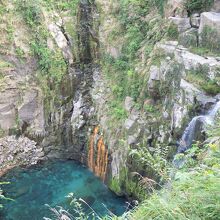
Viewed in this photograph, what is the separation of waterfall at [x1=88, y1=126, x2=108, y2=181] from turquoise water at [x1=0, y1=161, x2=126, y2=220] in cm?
22

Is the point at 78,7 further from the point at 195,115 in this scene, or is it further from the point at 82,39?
the point at 195,115

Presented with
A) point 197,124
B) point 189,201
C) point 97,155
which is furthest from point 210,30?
point 189,201

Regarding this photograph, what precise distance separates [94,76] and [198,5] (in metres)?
4.08

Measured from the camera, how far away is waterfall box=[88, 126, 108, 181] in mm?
11227

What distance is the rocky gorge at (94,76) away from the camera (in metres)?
10.0

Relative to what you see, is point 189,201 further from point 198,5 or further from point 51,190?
point 198,5

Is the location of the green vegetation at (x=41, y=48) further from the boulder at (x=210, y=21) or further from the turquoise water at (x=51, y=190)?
the boulder at (x=210, y=21)

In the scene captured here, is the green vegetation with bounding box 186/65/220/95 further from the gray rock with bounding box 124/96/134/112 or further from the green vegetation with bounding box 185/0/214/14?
the green vegetation with bounding box 185/0/214/14

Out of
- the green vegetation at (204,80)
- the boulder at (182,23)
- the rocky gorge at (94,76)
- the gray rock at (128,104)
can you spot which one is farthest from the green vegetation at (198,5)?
the gray rock at (128,104)

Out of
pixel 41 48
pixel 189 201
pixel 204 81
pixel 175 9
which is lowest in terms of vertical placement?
pixel 204 81

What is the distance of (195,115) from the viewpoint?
28.2 feet

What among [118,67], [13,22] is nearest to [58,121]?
[118,67]

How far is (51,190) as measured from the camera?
10.8m

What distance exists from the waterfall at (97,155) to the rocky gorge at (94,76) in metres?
0.03
